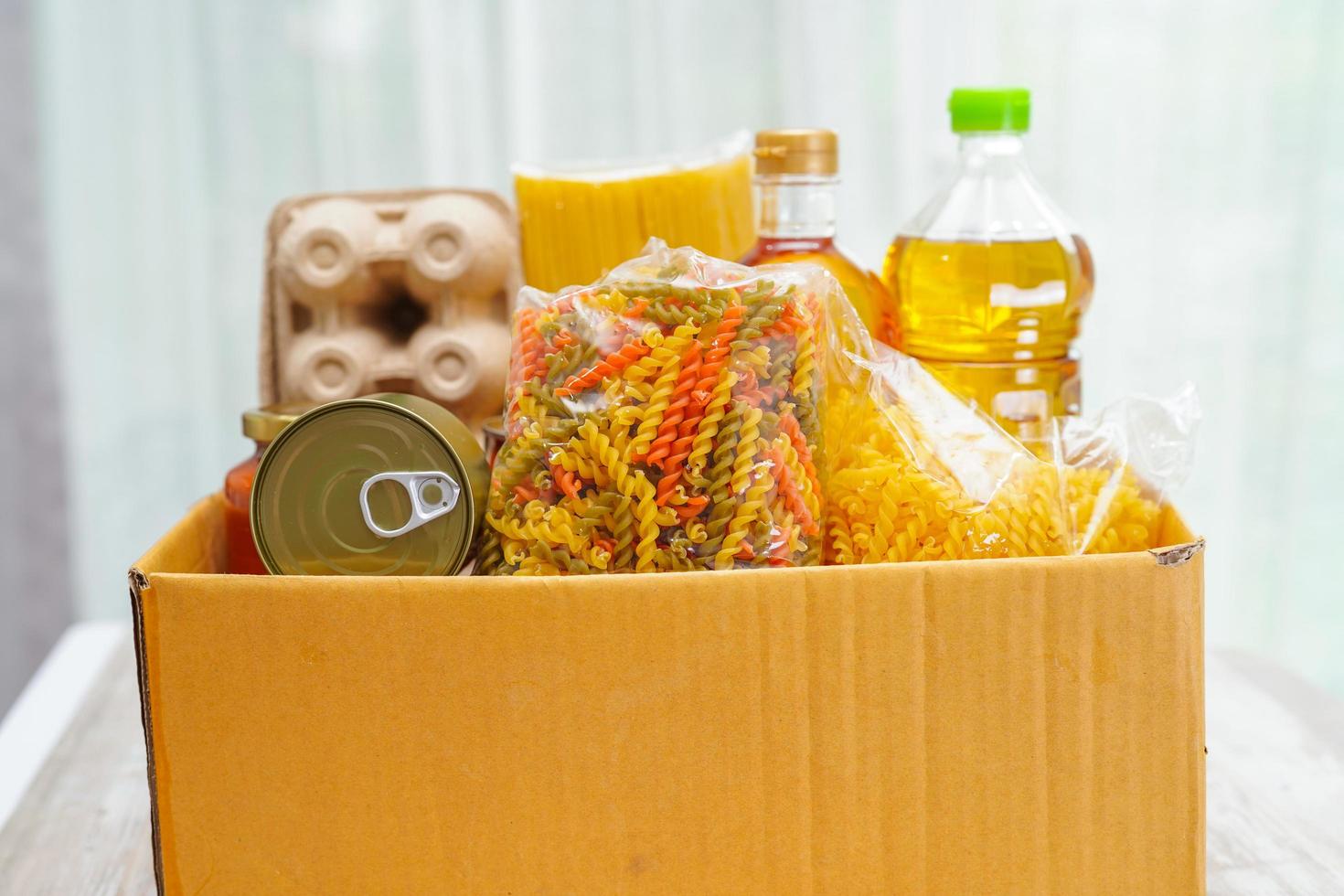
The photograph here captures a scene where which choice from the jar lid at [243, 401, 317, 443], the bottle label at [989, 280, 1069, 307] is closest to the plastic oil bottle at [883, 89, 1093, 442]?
the bottle label at [989, 280, 1069, 307]

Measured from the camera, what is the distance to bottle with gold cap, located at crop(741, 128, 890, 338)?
0.72 metres

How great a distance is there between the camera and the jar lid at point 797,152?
0.70 metres

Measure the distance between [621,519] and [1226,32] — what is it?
52.9 inches

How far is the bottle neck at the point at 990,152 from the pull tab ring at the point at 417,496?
41 centimetres

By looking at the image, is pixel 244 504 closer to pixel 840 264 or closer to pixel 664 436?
pixel 664 436

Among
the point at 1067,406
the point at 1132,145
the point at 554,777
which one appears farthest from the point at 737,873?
the point at 1132,145

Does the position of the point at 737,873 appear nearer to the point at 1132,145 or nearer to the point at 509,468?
the point at 509,468

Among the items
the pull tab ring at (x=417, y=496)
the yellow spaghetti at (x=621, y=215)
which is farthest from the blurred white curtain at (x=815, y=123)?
the pull tab ring at (x=417, y=496)

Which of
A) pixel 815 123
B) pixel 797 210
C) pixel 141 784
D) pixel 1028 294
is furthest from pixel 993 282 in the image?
pixel 815 123

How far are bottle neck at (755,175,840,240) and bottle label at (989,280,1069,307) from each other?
11 centimetres

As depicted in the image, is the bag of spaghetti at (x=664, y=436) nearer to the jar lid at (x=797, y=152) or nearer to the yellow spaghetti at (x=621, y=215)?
the jar lid at (x=797, y=152)

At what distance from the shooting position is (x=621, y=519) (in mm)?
559

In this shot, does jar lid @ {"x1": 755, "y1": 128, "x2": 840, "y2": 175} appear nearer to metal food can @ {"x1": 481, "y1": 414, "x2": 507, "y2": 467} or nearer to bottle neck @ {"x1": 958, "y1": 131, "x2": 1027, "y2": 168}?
bottle neck @ {"x1": 958, "y1": 131, "x2": 1027, "y2": 168}

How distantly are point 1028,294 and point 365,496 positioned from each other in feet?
1.43
